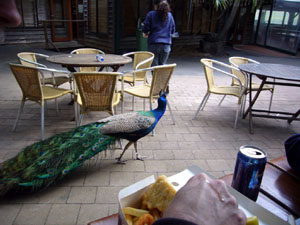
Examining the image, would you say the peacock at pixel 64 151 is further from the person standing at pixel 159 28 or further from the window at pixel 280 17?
the window at pixel 280 17

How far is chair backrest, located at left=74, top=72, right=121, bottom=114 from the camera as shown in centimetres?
289

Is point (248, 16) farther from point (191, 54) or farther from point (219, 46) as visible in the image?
point (191, 54)

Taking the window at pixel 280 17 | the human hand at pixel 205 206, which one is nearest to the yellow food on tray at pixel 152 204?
the human hand at pixel 205 206

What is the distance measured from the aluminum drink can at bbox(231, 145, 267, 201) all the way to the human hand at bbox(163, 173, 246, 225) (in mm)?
346

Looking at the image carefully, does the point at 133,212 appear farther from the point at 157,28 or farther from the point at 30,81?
the point at 157,28

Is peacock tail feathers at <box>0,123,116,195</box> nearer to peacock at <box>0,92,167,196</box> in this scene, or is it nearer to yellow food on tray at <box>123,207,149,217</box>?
peacock at <box>0,92,167,196</box>

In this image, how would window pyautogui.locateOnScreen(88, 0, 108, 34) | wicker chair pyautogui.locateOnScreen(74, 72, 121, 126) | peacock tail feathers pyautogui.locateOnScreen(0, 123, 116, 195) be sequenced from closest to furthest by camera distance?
peacock tail feathers pyautogui.locateOnScreen(0, 123, 116, 195), wicker chair pyautogui.locateOnScreen(74, 72, 121, 126), window pyautogui.locateOnScreen(88, 0, 108, 34)

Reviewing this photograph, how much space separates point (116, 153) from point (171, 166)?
69 centimetres

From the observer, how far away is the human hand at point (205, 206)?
61 centimetres

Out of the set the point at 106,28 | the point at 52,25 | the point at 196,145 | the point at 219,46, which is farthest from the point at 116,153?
the point at 52,25

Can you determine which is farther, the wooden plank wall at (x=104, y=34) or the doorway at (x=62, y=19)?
the doorway at (x=62, y=19)

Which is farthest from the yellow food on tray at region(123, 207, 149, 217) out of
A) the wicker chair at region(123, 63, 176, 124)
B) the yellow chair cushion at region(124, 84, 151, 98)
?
the yellow chair cushion at region(124, 84, 151, 98)

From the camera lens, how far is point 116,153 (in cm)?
302

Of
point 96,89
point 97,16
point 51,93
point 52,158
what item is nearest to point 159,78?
point 96,89
